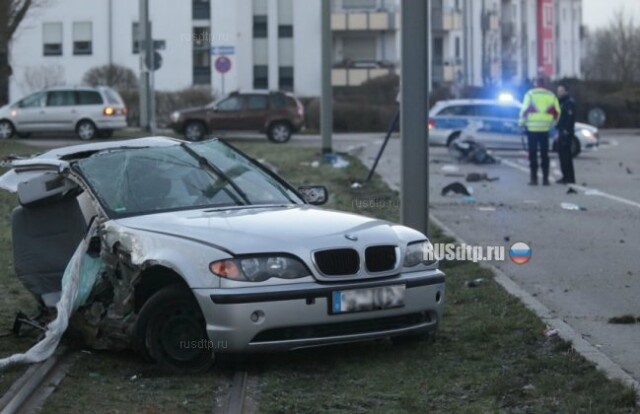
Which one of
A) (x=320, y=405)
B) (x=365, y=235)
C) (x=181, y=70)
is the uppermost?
(x=181, y=70)

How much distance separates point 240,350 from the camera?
734 cm

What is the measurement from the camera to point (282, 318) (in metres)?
7.29

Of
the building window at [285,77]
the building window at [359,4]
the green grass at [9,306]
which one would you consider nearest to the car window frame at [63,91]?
the green grass at [9,306]

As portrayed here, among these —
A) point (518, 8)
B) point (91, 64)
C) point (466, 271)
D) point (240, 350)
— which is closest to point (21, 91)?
point (91, 64)

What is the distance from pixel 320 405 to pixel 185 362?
46.2 inches

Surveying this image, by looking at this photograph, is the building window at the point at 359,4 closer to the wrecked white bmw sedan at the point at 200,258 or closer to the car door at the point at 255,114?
the car door at the point at 255,114

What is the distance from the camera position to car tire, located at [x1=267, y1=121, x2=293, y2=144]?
3947 cm

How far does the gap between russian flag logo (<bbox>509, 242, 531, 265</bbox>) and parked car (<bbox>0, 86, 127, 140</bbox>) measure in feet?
83.2

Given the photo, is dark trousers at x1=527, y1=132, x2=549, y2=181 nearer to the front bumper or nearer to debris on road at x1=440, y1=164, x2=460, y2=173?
debris on road at x1=440, y1=164, x2=460, y2=173

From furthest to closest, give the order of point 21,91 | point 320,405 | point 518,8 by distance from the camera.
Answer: point 518,8
point 21,91
point 320,405

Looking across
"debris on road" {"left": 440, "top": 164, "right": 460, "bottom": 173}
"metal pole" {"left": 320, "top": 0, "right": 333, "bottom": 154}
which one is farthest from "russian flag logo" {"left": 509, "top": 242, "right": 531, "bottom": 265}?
"metal pole" {"left": 320, "top": 0, "right": 333, "bottom": 154}

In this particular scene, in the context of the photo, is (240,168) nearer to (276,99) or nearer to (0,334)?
(0,334)

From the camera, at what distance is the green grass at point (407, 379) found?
22.2ft

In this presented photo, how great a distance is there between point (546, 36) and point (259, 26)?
31437mm
